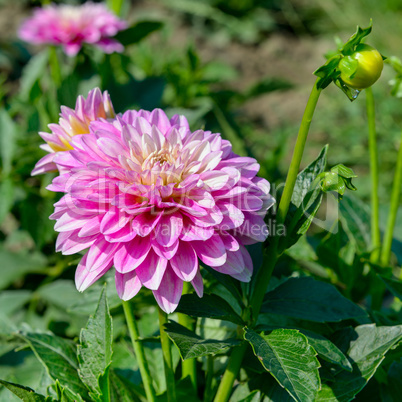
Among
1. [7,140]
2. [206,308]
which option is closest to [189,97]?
[7,140]

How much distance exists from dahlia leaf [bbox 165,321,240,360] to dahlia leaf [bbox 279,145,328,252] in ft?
0.44

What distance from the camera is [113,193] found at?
54 cm

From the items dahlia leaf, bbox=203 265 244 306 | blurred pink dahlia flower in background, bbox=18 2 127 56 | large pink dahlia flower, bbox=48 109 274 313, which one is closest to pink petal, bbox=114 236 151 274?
large pink dahlia flower, bbox=48 109 274 313

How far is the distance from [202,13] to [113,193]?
2.60 meters

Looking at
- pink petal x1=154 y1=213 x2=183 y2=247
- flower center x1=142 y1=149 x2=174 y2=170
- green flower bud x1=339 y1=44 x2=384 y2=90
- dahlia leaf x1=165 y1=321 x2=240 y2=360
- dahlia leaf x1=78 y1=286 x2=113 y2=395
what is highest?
green flower bud x1=339 y1=44 x2=384 y2=90

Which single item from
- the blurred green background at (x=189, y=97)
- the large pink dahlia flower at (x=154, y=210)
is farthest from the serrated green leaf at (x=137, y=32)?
the large pink dahlia flower at (x=154, y=210)

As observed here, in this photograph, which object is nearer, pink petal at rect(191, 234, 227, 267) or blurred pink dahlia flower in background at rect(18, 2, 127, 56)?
pink petal at rect(191, 234, 227, 267)

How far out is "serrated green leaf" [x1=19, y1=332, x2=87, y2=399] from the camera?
2.09 ft

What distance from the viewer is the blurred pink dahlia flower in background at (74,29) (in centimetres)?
131

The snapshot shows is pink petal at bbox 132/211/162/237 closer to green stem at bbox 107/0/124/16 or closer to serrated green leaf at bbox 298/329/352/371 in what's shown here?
serrated green leaf at bbox 298/329/352/371

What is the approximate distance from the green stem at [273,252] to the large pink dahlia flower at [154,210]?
2cm

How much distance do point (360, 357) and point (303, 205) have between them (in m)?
0.22

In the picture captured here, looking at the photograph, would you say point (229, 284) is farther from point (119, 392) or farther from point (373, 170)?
point (373, 170)

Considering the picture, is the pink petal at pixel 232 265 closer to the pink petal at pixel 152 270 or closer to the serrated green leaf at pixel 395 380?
the pink petal at pixel 152 270
